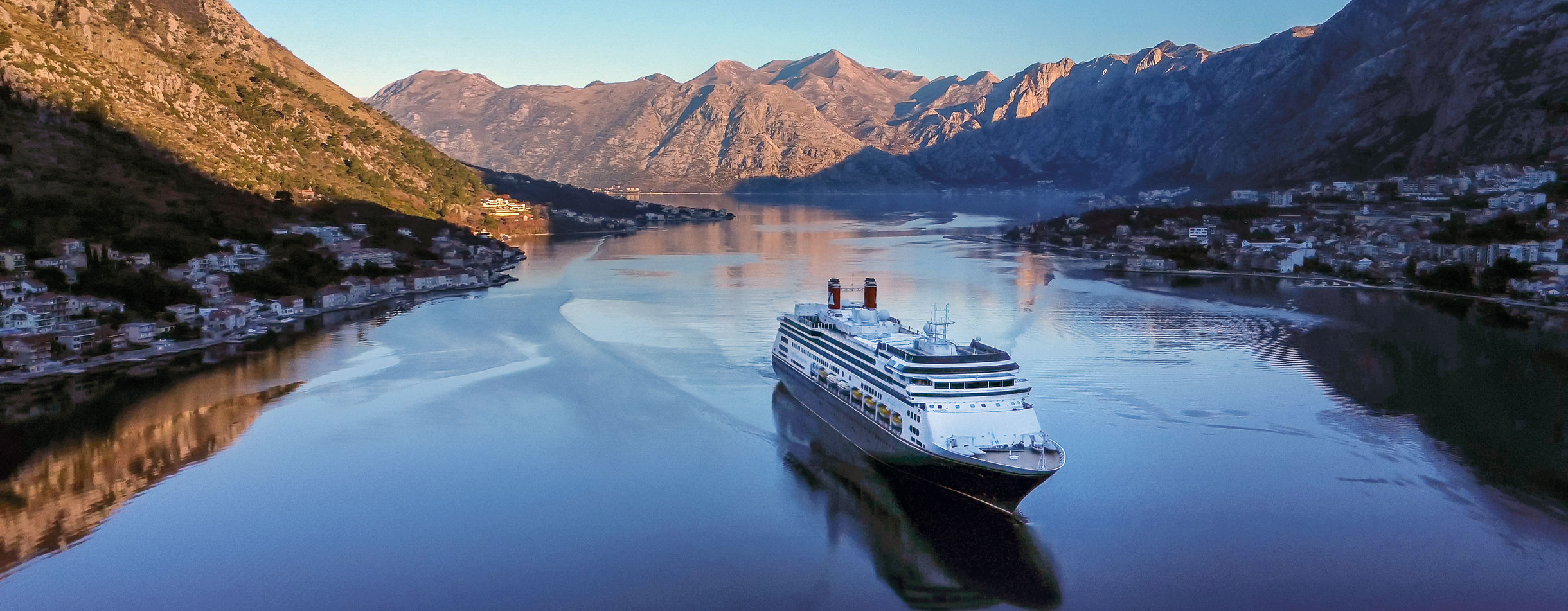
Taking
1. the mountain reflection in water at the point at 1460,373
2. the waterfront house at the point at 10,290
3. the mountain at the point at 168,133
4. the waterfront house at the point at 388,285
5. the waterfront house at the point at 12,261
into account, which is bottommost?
the mountain reflection in water at the point at 1460,373

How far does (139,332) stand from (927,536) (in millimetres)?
24022

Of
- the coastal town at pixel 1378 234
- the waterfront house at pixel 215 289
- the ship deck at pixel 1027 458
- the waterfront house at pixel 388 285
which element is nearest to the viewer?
the ship deck at pixel 1027 458

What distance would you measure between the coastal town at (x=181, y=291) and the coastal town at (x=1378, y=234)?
35.9 meters

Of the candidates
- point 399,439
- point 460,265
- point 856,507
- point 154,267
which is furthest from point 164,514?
point 460,265

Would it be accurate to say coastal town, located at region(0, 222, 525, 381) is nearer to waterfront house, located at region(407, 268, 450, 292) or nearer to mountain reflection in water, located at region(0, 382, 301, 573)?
waterfront house, located at region(407, 268, 450, 292)

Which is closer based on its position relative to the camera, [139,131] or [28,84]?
[28,84]

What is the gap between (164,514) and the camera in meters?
16.8

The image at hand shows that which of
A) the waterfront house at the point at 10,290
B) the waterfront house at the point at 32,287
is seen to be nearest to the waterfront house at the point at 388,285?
the waterfront house at the point at 32,287

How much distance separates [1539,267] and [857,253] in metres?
32.4

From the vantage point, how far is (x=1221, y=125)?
392 ft

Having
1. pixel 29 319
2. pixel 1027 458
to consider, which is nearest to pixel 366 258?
pixel 29 319

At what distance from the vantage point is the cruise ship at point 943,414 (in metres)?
16.7

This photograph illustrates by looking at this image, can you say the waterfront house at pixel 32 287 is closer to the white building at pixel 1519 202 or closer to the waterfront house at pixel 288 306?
the waterfront house at pixel 288 306

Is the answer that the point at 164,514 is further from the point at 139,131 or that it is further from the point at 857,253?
the point at 857,253
